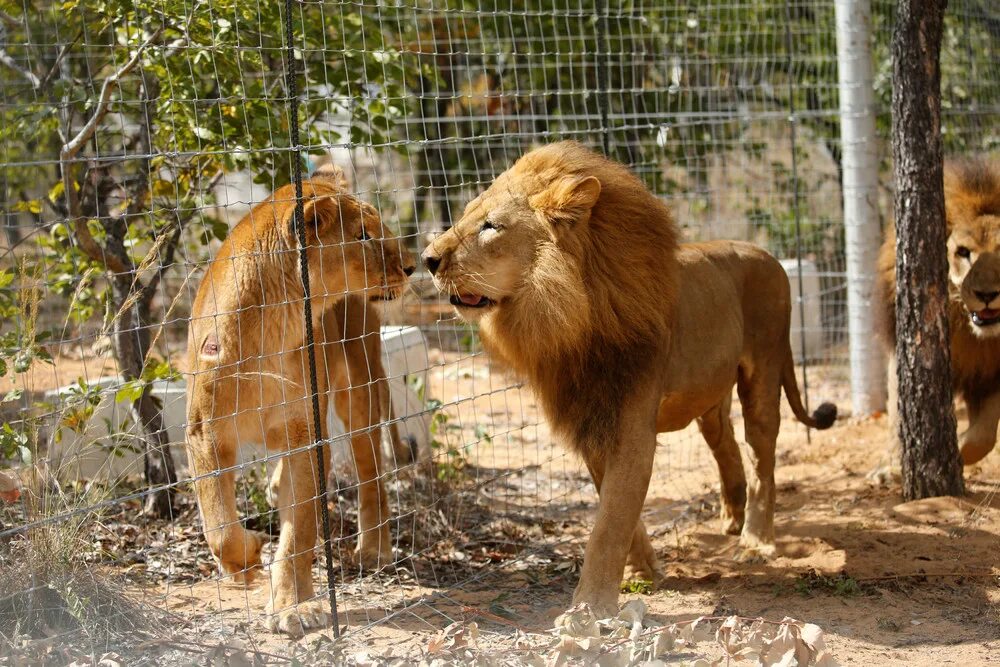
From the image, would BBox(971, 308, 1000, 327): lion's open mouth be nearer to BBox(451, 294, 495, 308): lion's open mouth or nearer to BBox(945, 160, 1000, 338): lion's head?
BBox(945, 160, 1000, 338): lion's head

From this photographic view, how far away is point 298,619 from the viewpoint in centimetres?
360

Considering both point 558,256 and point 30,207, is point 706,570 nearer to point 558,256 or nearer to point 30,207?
point 558,256

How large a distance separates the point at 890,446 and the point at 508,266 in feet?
9.40

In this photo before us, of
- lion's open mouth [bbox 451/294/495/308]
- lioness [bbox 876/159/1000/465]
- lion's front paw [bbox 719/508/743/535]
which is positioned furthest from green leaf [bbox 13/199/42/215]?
lioness [bbox 876/159/1000/465]

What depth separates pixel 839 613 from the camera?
3.82m

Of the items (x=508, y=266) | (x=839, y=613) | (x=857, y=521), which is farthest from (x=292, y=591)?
(x=857, y=521)

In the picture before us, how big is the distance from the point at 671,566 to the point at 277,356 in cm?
180

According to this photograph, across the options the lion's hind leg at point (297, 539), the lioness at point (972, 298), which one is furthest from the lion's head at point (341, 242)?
the lioness at point (972, 298)

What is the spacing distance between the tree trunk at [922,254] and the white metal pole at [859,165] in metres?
1.92

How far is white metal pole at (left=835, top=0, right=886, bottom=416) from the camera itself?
263 inches

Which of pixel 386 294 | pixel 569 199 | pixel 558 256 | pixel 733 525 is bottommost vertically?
pixel 733 525

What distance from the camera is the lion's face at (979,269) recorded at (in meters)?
4.97

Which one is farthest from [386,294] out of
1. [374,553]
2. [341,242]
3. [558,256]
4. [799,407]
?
[799,407]

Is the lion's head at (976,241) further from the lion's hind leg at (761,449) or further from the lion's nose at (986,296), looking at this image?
the lion's hind leg at (761,449)
